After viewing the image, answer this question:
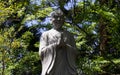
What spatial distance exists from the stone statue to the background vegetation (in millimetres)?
3073

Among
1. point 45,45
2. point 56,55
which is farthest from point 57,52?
point 45,45

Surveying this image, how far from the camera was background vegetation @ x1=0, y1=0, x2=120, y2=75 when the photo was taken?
1095 centimetres

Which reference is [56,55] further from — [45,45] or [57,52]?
[45,45]

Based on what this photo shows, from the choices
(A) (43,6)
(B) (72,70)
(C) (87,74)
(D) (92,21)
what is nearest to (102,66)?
(C) (87,74)

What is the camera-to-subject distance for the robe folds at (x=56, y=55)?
6672mm

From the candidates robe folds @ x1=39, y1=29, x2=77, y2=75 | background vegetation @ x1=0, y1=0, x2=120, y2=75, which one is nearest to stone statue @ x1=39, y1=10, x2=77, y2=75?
robe folds @ x1=39, y1=29, x2=77, y2=75

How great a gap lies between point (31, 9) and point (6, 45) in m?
1.63

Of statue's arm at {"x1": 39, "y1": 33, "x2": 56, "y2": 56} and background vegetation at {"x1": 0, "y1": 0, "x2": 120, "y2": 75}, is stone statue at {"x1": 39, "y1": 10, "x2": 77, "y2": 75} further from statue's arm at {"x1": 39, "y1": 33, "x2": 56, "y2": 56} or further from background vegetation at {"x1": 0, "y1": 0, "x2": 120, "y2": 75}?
background vegetation at {"x1": 0, "y1": 0, "x2": 120, "y2": 75}

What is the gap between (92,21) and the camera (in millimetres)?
11234

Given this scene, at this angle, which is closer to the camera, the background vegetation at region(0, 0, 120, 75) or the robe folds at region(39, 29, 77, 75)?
the robe folds at region(39, 29, 77, 75)

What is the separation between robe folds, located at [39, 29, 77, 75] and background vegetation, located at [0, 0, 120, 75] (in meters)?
3.07

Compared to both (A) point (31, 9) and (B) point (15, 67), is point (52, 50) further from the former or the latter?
(B) point (15, 67)

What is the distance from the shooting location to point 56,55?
265 inches

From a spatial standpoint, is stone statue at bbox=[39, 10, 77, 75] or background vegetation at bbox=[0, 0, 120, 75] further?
background vegetation at bbox=[0, 0, 120, 75]
